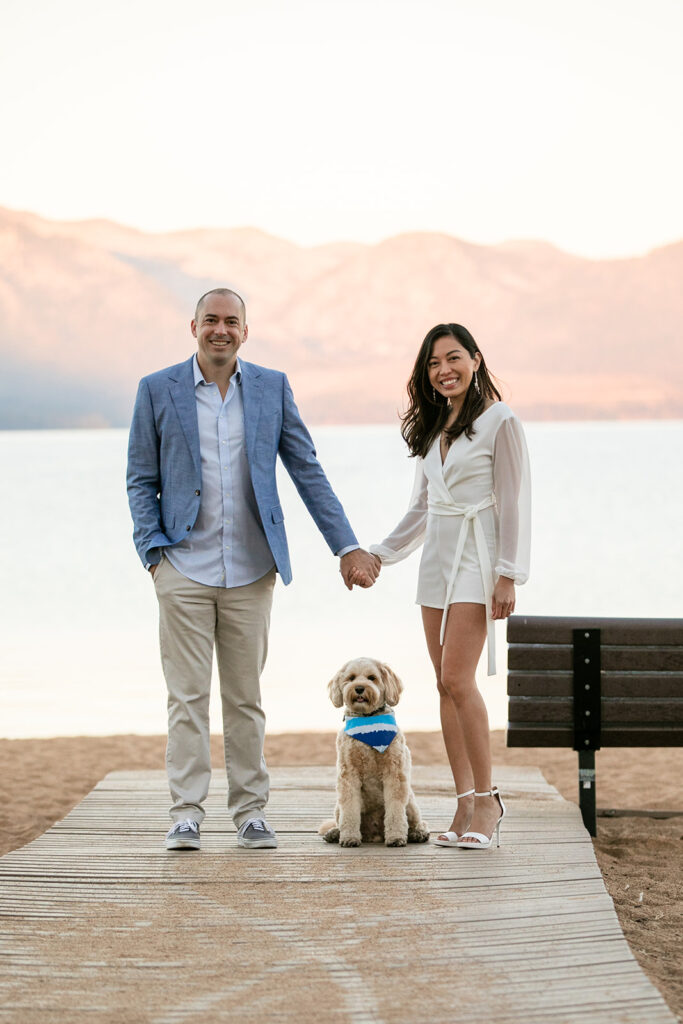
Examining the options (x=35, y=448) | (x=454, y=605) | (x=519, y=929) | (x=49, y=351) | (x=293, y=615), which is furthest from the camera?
(x=35, y=448)

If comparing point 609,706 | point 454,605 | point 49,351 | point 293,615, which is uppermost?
point 49,351

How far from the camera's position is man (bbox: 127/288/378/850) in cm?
488

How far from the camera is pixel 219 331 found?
4.87 metres

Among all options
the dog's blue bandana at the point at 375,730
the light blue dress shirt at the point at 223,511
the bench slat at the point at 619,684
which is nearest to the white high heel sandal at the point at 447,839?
the dog's blue bandana at the point at 375,730

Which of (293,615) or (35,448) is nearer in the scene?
(293,615)

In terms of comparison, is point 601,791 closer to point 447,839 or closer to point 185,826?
point 447,839

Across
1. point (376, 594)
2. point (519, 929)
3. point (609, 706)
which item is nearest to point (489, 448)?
point (609, 706)

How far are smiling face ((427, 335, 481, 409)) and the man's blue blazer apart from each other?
65 centimetres

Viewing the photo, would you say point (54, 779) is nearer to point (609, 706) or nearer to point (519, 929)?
point (609, 706)

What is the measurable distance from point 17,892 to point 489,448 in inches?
99.3

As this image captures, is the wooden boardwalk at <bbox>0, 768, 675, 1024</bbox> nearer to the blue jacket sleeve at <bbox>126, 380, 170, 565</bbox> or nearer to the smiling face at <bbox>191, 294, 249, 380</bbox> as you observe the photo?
→ the blue jacket sleeve at <bbox>126, 380, 170, 565</bbox>

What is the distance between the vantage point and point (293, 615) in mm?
21438

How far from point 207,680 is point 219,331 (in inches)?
59.7

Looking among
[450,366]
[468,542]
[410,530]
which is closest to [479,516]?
[468,542]
